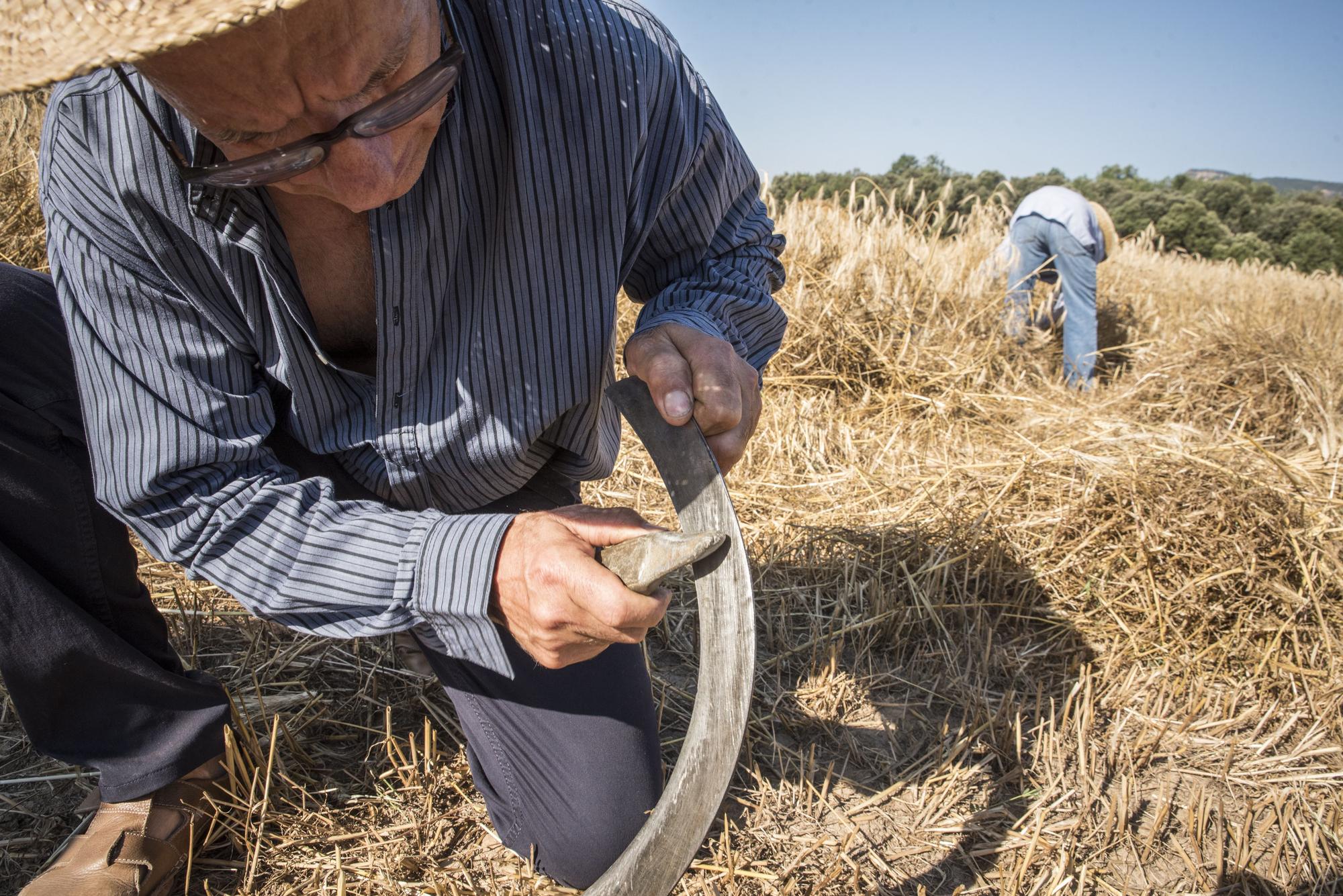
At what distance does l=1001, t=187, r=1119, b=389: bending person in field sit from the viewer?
4.85 metres

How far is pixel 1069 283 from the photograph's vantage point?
16.6ft

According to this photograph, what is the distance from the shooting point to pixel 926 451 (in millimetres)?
3252

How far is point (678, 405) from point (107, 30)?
0.77 m

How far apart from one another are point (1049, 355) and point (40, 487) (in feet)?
16.4

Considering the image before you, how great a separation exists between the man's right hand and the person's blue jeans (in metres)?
4.19

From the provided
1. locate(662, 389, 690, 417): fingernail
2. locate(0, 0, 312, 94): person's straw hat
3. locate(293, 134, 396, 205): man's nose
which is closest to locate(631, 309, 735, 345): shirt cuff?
locate(662, 389, 690, 417): fingernail

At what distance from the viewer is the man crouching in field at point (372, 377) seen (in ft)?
3.62

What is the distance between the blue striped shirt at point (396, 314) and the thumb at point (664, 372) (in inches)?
3.2

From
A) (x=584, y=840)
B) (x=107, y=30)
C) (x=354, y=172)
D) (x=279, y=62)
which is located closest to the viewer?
(x=107, y=30)

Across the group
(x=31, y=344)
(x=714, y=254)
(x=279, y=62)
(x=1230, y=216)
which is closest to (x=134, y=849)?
(x=31, y=344)

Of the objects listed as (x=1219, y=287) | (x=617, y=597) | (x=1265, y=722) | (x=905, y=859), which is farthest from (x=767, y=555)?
(x=1219, y=287)

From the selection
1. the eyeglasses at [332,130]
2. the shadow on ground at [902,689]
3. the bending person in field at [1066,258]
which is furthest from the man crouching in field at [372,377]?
the bending person in field at [1066,258]

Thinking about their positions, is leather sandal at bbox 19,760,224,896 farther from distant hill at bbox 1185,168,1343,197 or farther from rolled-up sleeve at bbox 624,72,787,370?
distant hill at bbox 1185,168,1343,197

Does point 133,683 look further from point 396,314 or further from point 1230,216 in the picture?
point 1230,216
